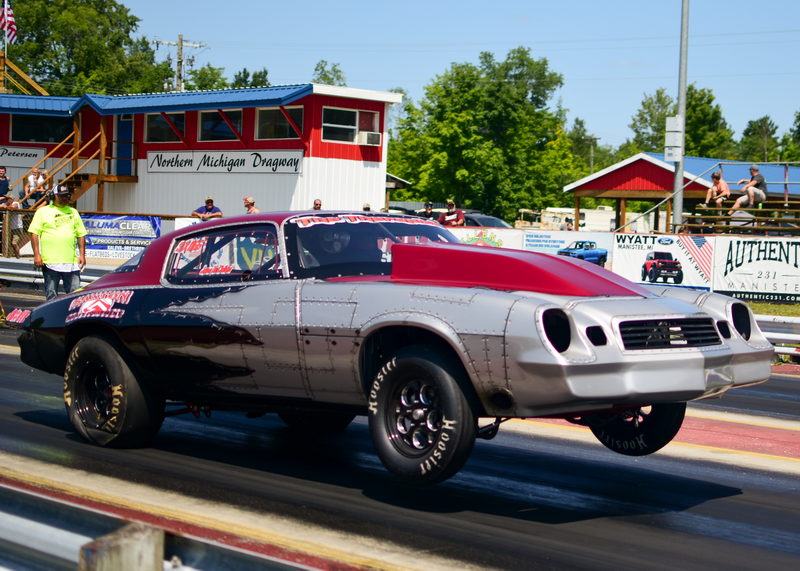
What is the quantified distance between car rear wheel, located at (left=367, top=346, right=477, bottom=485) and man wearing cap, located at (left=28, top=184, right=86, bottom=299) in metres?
9.23

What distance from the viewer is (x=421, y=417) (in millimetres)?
5367

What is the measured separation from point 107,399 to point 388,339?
2341 millimetres

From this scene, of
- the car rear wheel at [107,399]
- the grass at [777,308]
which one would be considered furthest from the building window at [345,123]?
the car rear wheel at [107,399]

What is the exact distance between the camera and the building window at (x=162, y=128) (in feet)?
125

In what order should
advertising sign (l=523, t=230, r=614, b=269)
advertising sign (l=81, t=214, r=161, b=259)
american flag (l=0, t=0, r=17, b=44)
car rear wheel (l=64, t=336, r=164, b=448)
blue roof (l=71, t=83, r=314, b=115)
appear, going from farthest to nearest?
american flag (l=0, t=0, r=17, b=44)
blue roof (l=71, t=83, r=314, b=115)
advertising sign (l=81, t=214, r=161, b=259)
advertising sign (l=523, t=230, r=614, b=269)
car rear wheel (l=64, t=336, r=164, b=448)

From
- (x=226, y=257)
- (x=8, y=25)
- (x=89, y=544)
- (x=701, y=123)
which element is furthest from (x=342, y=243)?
(x=701, y=123)

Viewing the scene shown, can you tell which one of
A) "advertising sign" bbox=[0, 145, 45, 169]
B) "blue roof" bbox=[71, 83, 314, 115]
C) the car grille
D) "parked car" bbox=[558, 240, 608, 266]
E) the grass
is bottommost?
the grass

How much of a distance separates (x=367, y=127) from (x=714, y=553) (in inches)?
1254

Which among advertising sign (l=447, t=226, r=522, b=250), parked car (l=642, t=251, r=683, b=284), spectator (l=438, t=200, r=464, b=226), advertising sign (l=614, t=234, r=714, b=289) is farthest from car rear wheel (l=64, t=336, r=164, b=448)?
advertising sign (l=447, t=226, r=522, b=250)

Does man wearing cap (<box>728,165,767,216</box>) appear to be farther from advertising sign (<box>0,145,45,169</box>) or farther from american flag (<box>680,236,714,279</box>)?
advertising sign (<box>0,145,45,169</box>)

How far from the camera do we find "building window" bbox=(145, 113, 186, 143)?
38000mm

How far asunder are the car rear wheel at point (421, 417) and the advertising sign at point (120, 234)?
20.2m

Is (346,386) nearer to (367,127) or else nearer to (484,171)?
(367,127)

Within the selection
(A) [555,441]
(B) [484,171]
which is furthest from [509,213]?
(A) [555,441]
